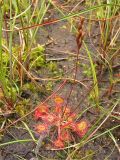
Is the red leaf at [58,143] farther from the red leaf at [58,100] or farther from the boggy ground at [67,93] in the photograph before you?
the red leaf at [58,100]

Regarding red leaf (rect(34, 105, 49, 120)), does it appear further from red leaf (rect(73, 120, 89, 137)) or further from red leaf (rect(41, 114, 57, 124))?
red leaf (rect(73, 120, 89, 137))

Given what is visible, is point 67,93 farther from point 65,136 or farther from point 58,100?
point 65,136

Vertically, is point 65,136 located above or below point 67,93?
below

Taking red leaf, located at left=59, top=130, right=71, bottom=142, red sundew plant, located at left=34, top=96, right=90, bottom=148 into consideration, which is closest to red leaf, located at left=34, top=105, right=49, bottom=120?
red sundew plant, located at left=34, top=96, right=90, bottom=148

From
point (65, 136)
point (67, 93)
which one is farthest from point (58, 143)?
point (67, 93)

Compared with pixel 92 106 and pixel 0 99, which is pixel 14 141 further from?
pixel 92 106

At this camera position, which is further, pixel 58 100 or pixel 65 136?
pixel 58 100

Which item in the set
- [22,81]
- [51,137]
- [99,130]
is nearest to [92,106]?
[99,130]
